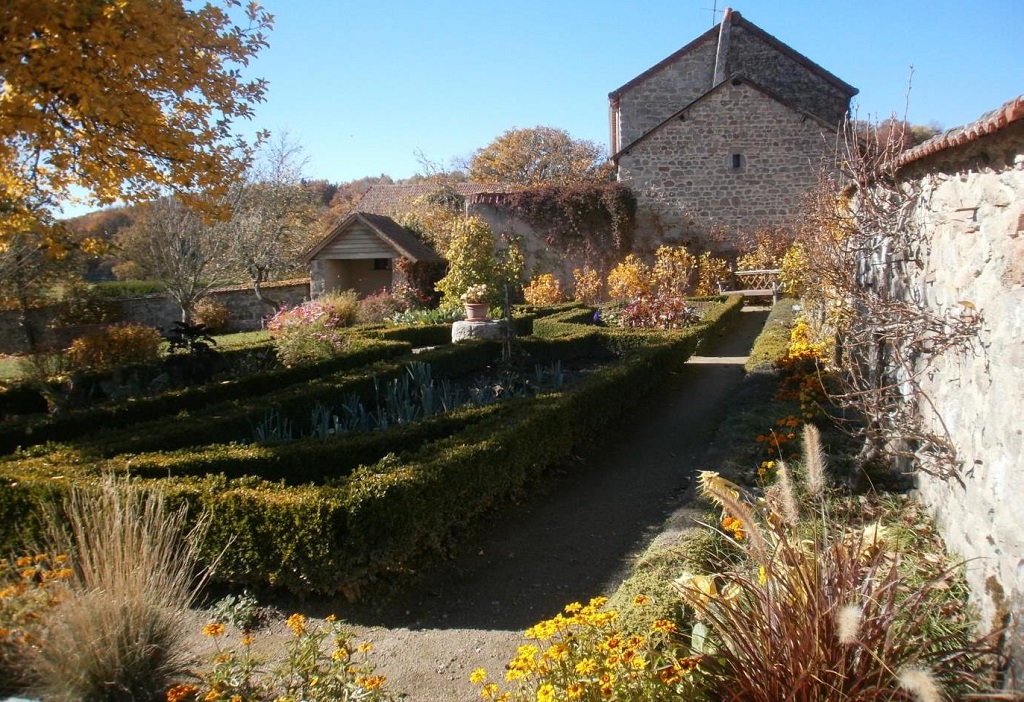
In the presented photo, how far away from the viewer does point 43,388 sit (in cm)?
901

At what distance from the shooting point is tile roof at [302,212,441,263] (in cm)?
2125

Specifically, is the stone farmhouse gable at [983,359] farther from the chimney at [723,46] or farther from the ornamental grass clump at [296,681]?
the chimney at [723,46]

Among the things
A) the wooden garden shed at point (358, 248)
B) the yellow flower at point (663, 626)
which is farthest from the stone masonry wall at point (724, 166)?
the yellow flower at point (663, 626)

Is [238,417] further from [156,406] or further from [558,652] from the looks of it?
[558,652]

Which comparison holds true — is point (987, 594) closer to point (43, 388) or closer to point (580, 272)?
→ point (43, 388)

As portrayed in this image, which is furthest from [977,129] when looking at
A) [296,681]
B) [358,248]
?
[358,248]

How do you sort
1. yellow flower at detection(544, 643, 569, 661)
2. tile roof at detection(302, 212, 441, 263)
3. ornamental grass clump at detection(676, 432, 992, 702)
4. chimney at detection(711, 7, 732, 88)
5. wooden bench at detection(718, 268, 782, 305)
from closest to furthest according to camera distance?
Answer: 1. ornamental grass clump at detection(676, 432, 992, 702)
2. yellow flower at detection(544, 643, 569, 661)
3. wooden bench at detection(718, 268, 782, 305)
4. tile roof at detection(302, 212, 441, 263)
5. chimney at detection(711, 7, 732, 88)

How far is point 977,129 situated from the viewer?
3.23 m

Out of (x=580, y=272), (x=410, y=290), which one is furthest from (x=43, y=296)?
(x=580, y=272)

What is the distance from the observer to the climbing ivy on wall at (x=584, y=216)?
2147 cm

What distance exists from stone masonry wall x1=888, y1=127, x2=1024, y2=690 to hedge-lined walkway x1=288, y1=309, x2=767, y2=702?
1.98 m

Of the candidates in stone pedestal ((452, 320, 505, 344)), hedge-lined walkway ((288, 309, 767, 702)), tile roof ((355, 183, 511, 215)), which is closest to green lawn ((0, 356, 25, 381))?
stone pedestal ((452, 320, 505, 344))

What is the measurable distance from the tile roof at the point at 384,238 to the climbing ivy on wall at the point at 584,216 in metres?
3.10

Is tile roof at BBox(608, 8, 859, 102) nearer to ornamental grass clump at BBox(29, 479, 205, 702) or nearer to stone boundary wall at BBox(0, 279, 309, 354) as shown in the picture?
stone boundary wall at BBox(0, 279, 309, 354)
